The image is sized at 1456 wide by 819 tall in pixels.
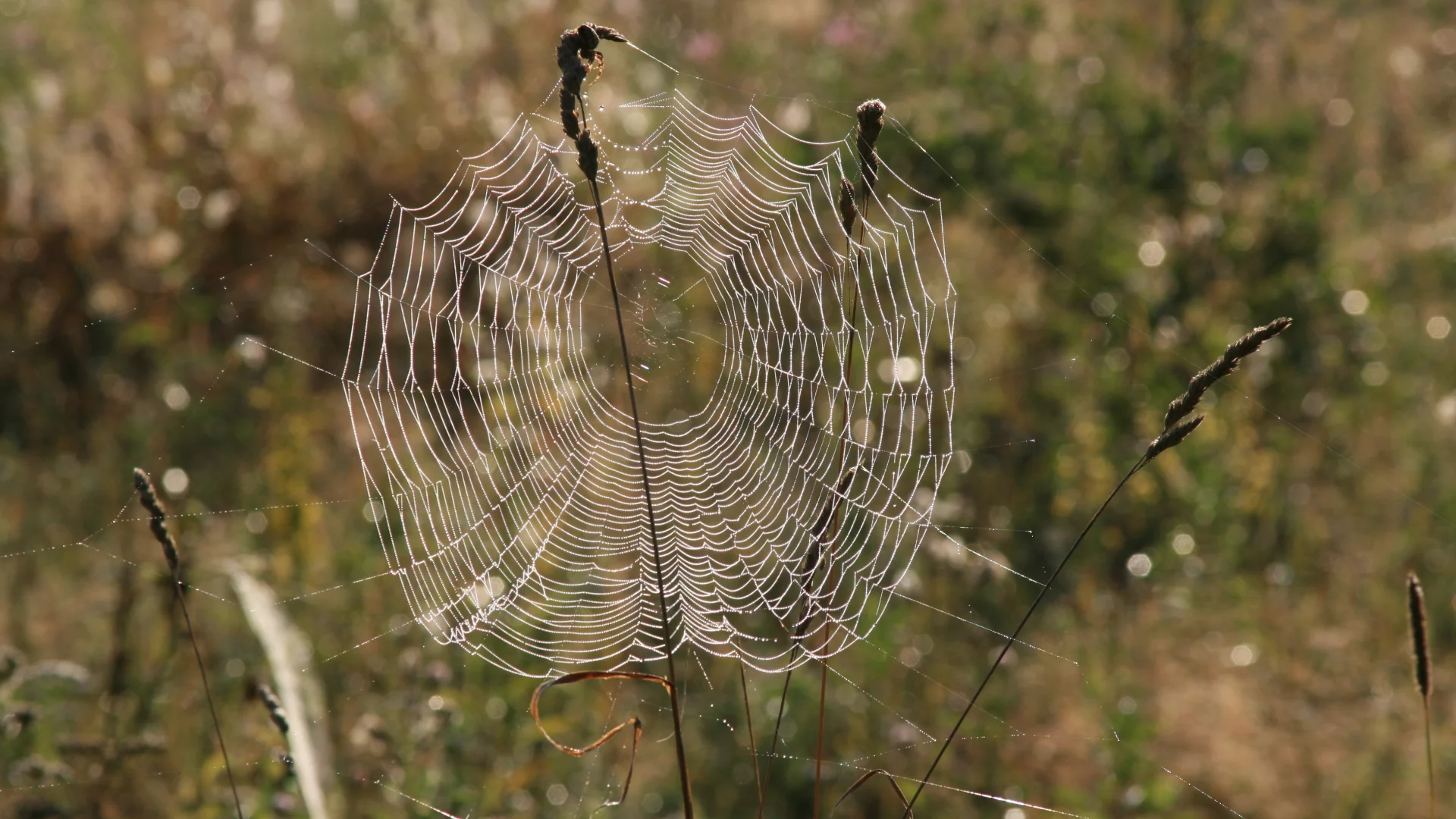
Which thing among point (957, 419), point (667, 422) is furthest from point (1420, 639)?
point (667, 422)

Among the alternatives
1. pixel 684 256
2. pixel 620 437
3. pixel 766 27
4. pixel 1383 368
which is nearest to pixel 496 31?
pixel 766 27

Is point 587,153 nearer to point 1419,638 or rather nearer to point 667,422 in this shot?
point 1419,638

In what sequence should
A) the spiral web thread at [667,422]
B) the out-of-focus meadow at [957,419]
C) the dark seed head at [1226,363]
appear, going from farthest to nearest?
the spiral web thread at [667,422] < the out-of-focus meadow at [957,419] < the dark seed head at [1226,363]

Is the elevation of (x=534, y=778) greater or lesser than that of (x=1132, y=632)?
lesser

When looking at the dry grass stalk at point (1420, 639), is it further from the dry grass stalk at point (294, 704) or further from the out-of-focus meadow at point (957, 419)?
the dry grass stalk at point (294, 704)

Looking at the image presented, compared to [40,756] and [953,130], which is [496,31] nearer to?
[953,130]

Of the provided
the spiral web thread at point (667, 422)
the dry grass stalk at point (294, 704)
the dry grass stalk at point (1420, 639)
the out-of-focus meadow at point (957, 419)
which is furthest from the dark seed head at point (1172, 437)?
the spiral web thread at point (667, 422)
